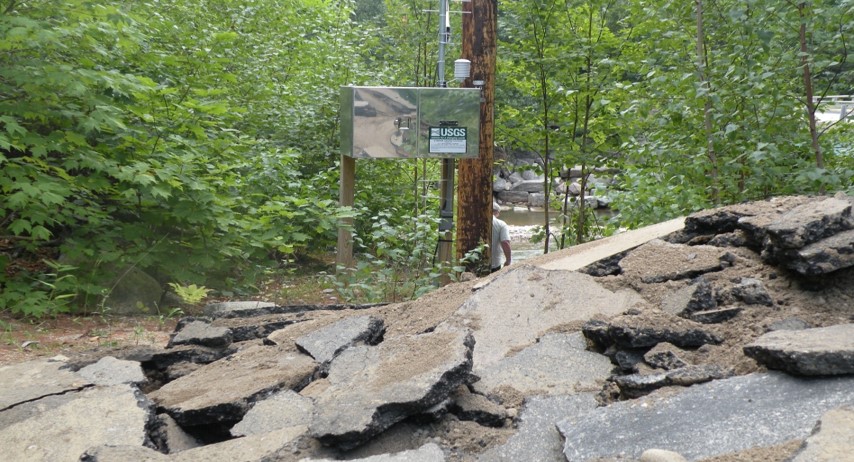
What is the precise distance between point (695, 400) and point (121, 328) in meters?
4.99

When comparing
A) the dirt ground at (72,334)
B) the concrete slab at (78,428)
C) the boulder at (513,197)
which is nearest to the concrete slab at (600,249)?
the concrete slab at (78,428)

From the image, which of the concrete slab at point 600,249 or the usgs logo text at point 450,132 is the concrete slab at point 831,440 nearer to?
the concrete slab at point 600,249

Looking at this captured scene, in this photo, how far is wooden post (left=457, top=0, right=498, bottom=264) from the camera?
26.9ft

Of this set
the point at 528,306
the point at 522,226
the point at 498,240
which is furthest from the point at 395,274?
the point at 522,226

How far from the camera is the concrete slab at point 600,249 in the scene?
492 cm

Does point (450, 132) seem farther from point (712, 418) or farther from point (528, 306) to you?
point (712, 418)

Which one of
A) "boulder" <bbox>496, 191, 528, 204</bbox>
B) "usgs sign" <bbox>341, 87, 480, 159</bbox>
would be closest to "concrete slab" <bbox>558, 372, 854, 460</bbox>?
"usgs sign" <bbox>341, 87, 480, 159</bbox>

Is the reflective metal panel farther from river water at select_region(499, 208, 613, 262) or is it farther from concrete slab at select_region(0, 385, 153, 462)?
river water at select_region(499, 208, 613, 262)

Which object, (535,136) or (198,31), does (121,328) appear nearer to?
(198,31)

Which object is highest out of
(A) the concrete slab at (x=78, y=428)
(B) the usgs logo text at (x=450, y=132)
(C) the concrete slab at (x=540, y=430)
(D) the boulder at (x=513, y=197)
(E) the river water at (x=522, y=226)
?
(B) the usgs logo text at (x=450, y=132)

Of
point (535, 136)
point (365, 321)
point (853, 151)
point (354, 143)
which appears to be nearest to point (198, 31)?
point (354, 143)

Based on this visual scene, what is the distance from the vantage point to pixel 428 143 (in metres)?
7.91

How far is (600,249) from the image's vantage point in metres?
→ 5.19

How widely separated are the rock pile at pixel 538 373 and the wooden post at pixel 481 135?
3.37m
